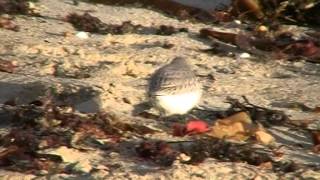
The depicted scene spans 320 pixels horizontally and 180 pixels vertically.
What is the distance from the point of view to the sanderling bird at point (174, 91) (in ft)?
19.1

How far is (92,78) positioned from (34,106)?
4.07ft

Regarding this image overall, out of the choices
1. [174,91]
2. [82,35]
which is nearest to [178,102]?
[174,91]

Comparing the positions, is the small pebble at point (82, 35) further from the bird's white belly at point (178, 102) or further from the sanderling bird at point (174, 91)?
the bird's white belly at point (178, 102)

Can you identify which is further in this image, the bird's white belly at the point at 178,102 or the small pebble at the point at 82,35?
the small pebble at the point at 82,35

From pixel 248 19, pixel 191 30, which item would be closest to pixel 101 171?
pixel 191 30

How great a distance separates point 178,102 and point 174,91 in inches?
3.6

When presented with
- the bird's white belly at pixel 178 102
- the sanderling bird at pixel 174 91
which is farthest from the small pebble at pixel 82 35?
the bird's white belly at pixel 178 102

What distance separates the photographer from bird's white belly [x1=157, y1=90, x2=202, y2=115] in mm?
5828

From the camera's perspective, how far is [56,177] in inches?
188

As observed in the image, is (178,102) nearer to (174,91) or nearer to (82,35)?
(174,91)

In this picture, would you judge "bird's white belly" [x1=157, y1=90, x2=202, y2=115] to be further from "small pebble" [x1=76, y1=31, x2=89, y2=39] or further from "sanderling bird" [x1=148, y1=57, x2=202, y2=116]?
"small pebble" [x1=76, y1=31, x2=89, y2=39]

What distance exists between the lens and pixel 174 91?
5828mm

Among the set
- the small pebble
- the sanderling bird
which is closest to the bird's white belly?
the sanderling bird

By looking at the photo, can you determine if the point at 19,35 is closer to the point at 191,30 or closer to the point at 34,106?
the point at 191,30
